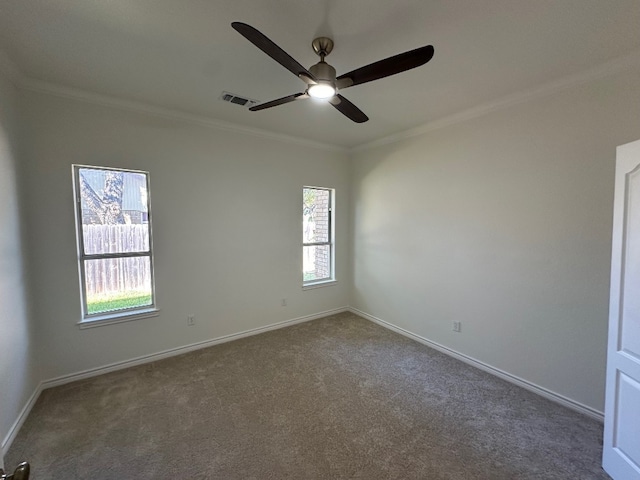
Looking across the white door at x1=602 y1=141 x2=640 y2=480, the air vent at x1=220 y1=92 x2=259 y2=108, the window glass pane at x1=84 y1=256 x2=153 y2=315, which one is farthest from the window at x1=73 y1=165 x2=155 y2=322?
the white door at x1=602 y1=141 x2=640 y2=480

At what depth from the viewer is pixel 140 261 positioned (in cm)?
304

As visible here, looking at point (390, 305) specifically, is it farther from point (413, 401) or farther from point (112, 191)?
point (112, 191)

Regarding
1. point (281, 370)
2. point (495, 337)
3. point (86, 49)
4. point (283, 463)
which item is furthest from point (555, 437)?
point (86, 49)

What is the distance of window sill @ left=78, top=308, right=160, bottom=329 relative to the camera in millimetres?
2727

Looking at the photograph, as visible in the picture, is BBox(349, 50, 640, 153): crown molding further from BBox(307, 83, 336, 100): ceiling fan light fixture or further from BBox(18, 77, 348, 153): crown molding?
BBox(307, 83, 336, 100): ceiling fan light fixture

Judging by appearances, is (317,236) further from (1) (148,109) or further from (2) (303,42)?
(2) (303,42)

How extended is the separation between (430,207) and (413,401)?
2.17 meters

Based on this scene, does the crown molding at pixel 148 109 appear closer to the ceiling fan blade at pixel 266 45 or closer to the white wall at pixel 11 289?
the white wall at pixel 11 289

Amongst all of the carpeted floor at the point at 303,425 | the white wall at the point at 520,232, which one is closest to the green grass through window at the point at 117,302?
the carpeted floor at the point at 303,425

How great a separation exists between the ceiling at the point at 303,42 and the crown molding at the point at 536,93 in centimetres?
5

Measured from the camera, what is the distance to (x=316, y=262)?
4559mm

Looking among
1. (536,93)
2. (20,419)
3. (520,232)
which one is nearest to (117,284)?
(20,419)

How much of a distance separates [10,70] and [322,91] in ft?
8.20

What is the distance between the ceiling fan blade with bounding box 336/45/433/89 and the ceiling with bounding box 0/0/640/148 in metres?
0.35
